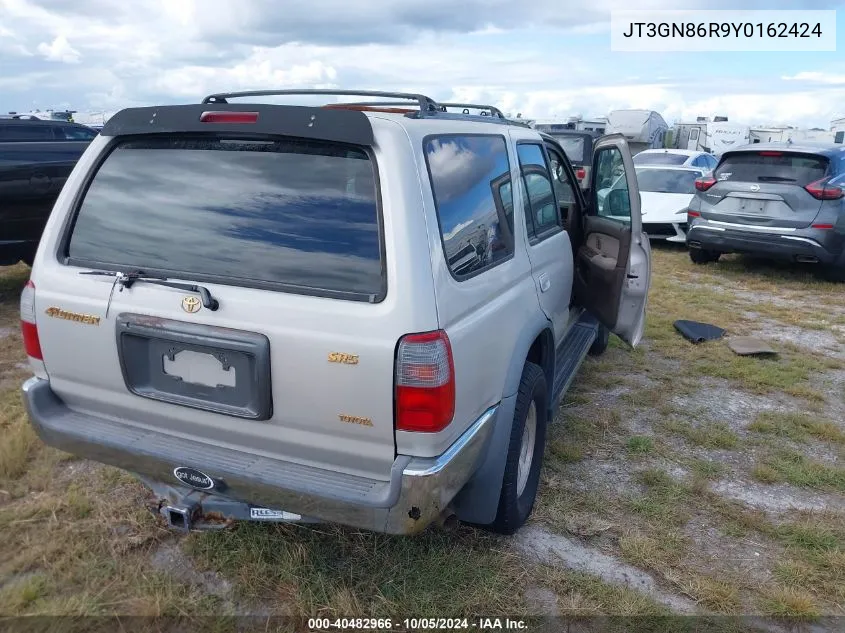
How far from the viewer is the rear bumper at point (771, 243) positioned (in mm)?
8039

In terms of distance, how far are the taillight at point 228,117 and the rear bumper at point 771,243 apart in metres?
7.58

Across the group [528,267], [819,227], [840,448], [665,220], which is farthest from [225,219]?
[665,220]

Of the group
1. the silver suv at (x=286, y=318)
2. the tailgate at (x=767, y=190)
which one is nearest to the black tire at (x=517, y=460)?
the silver suv at (x=286, y=318)

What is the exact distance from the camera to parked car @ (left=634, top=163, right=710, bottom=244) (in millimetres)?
10648

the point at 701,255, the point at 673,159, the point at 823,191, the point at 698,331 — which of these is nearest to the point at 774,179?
the point at 823,191

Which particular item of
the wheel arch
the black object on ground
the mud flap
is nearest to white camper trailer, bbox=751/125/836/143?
the black object on ground

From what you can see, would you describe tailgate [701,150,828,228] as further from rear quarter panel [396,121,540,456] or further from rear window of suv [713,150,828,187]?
rear quarter panel [396,121,540,456]

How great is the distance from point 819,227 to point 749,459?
5156 mm

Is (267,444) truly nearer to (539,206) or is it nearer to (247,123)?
(247,123)

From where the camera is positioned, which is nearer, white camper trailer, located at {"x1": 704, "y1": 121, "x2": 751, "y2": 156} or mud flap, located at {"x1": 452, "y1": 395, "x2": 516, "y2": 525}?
mud flap, located at {"x1": 452, "y1": 395, "x2": 516, "y2": 525}

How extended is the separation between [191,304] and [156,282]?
179 mm

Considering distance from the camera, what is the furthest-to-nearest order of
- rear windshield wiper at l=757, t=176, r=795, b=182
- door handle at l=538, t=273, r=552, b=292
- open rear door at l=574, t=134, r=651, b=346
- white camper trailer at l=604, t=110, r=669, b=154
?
white camper trailer at l=604, t=110, r=669, b=154 < rear windshield wiper at l=757, t=176, r=795, b=182 < open rear door at l=574, t=134, r=651, b=346 < door handle at l=538, t=273, r=552, b=292

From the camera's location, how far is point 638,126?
23641 mm

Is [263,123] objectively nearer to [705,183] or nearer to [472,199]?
[472,199]
